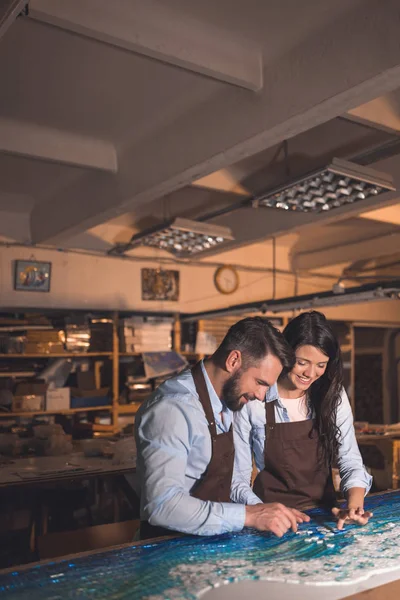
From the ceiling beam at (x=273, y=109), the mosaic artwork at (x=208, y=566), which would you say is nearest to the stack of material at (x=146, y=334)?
the ceiling beam at (x=273, y=109)

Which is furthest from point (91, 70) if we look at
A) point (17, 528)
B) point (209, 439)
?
point (17, 528)

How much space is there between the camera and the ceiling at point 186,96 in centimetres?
272

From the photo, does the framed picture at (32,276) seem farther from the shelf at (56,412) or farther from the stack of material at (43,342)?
the shelf at (56,412)

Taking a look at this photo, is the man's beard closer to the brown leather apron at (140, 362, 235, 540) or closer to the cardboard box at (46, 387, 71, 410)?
the brown leather apron at (140, 362, 235, 540)

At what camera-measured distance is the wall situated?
6.70 metres

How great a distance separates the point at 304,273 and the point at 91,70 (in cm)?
593

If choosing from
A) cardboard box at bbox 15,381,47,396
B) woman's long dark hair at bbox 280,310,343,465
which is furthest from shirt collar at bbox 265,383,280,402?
cardboard box at bbox 15,381,47,396

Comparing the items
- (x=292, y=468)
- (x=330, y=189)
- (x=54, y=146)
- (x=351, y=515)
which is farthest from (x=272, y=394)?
(x=54, y=146)

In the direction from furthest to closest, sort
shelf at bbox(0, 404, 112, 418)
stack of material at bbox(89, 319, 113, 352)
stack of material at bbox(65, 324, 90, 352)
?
1. stack of material at bbox(89, 319, 113, 352)
2. stack of material at bbox(65, 324, 90, 352)
3. shelf at bbox(0, 404, 112, 418)

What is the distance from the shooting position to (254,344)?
2328 millimetres

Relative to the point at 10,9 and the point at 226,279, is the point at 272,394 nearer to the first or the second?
the point at 10,9

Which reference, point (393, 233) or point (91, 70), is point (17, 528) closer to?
point (91, 70)

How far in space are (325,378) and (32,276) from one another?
4575 millimetres

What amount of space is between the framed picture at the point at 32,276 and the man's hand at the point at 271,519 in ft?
16.6
